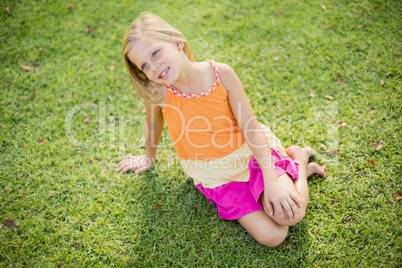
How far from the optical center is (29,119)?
11.8 feet

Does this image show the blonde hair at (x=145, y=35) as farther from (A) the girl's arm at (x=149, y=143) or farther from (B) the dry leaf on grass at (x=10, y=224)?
(B) the dry leaf on grass at (x=10, y=224)

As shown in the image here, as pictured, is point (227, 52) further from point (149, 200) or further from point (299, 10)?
point (149, 200)

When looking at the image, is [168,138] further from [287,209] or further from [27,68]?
[27,68]

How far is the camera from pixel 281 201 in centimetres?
227

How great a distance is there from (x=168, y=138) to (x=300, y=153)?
1460mm

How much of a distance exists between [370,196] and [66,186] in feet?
9.68

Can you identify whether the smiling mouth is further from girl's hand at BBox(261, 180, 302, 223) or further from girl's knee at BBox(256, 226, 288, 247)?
girl's knee at BBox(256, 226, 288, 247)

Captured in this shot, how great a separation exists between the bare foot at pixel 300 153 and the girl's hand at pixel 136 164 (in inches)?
55.3

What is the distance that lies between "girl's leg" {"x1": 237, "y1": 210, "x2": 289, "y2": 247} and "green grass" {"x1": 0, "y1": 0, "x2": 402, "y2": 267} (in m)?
0.13

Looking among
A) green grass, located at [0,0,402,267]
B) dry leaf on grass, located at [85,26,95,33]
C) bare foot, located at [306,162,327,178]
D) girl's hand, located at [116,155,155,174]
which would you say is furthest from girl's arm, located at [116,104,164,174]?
dry leaf on grass, located at [85,26,95,33]

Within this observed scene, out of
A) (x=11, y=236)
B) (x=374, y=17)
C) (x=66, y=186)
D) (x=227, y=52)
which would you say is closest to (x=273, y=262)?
(x=66, y=186)

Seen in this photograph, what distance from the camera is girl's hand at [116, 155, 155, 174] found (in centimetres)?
306

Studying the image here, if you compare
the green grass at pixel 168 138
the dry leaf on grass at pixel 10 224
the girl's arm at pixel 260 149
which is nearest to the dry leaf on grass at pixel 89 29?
the green grass at pixel 168 138

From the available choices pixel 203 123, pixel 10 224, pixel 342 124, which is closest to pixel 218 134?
pixel 203 123
